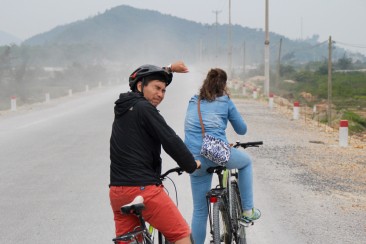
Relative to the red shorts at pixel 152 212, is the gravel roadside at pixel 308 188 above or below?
below

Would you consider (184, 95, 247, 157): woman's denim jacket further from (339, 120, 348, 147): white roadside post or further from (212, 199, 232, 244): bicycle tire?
(339, 120, 348, 147): white roadside post

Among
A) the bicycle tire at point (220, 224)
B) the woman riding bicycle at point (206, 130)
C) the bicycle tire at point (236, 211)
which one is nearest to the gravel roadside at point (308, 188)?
the bicycle tire at point (236, 211)

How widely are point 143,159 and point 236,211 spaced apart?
2109mm

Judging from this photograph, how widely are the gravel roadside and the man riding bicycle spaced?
110 inches

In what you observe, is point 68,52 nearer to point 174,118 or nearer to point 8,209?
point 174,118

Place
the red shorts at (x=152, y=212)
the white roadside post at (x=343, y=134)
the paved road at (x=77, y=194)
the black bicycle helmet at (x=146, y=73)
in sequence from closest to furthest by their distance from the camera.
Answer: the red shorts at (x=152, y=212) → the black bicycle helmet at (x=146, y=73) → the paved road at (x=77, y=194) → the white roadside post at (x=343, y=134)

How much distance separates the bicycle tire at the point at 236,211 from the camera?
555cm

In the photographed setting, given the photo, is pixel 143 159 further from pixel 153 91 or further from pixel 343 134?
pixel 343 134

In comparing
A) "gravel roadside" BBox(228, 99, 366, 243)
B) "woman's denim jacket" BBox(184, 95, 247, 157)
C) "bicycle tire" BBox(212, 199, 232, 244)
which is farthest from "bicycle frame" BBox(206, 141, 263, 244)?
"gravel roadside" BBox(228, 99, 366, 243)

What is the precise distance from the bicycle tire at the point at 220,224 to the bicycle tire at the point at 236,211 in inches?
3.5

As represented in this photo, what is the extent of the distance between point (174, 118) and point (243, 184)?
15.4 meters

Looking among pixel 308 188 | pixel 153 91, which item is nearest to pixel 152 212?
pixel 153 91

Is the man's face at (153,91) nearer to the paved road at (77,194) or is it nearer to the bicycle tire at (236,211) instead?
the bicycle tire at (236,211)

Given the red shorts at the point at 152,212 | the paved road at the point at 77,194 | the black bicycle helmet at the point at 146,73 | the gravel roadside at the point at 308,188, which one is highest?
the black bicycle helmet at the point at 146,73
